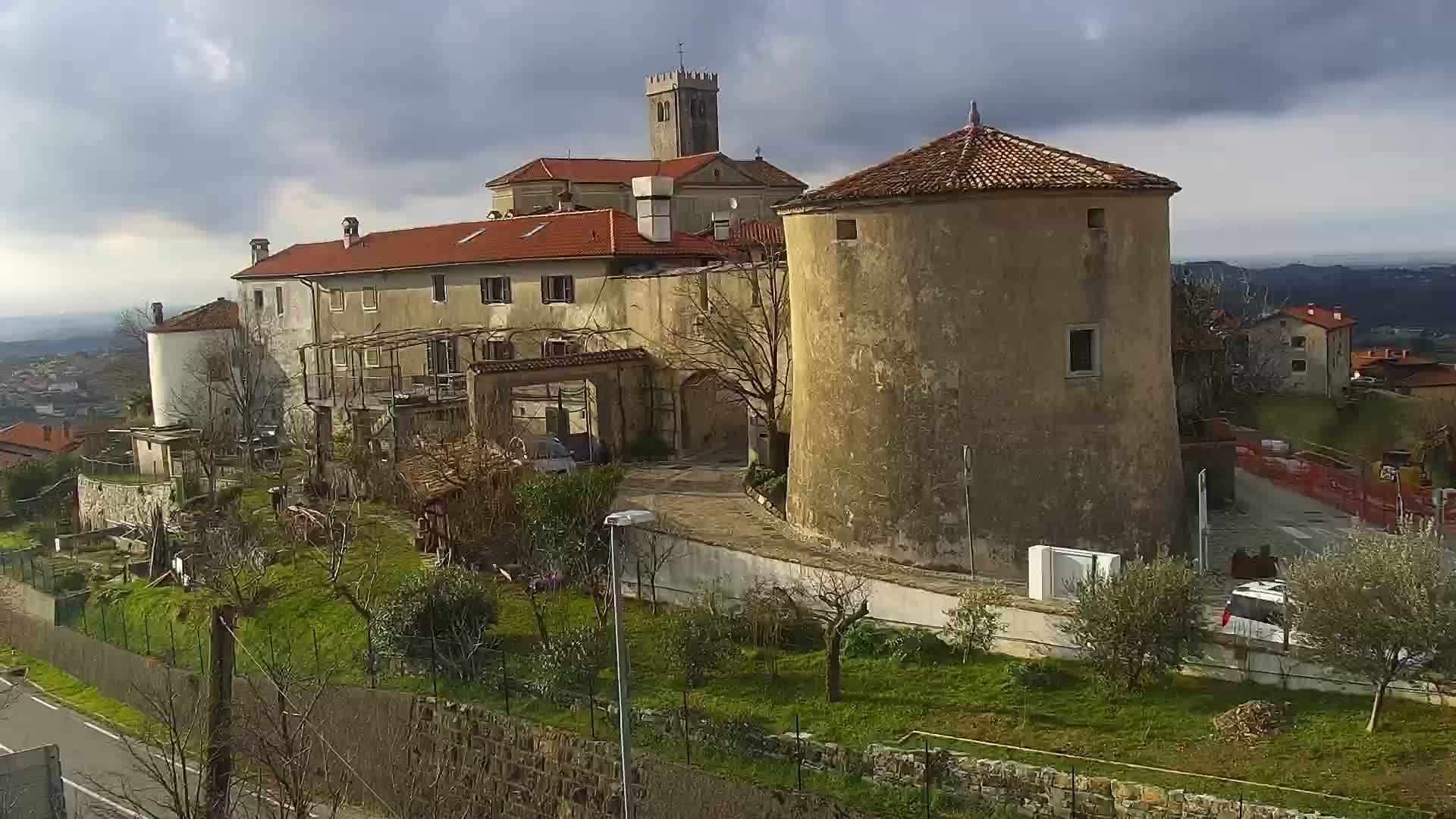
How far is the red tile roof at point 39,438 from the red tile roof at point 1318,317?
61498 millimetres

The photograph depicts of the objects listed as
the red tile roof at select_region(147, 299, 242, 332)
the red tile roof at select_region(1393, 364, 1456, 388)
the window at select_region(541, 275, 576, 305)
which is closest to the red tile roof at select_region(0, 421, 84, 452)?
the red tile roof at select_region(147, 299, 242, 332)

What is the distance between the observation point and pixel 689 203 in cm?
5522

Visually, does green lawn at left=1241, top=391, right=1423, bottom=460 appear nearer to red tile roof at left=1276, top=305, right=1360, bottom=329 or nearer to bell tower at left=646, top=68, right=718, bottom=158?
red tile roof at left=1276, top=305, right=1360, bottom=329

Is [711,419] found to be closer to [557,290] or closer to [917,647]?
[557,290]

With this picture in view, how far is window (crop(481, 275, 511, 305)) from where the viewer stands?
39.1 m

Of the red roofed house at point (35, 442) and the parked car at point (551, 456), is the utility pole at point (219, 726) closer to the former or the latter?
the parked car at point (551, 456)

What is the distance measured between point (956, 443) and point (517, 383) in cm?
1314

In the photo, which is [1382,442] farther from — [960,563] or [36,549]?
[36,549]

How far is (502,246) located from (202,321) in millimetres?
17493

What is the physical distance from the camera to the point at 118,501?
4081cm

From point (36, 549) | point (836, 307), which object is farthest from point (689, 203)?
point (836, 307)

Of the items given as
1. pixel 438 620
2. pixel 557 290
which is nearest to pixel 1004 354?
pixel 438 620

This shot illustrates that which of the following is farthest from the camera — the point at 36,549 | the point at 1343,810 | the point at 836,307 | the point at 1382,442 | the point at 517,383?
the point at 1382,442

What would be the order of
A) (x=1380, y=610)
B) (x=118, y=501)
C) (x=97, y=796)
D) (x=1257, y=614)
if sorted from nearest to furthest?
(x=1380, y=610) < (x=1257, y=614) < (x=97, y=796) < (x=118, y=501)
